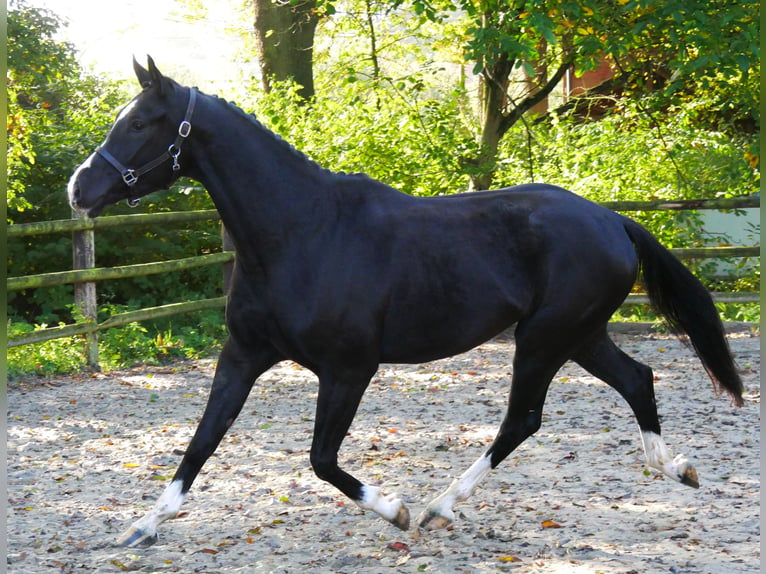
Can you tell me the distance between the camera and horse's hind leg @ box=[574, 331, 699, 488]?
4.12m

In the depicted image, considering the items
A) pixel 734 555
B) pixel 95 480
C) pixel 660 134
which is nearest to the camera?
pixel 734 555

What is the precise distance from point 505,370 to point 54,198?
17.5ft

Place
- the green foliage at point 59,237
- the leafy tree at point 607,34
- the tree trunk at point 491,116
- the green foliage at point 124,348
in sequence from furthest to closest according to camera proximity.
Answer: the green foliage at point 59,237, the tree trunk at point 491,116, the green foliage at point 124,348, the leafy tree at point 607,34

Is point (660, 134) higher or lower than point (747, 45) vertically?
lower

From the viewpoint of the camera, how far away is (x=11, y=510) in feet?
13.6

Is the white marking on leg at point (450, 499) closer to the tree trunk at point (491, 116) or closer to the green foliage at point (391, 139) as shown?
the green foliage at point (391, 139)

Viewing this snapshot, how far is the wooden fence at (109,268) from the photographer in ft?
24.4

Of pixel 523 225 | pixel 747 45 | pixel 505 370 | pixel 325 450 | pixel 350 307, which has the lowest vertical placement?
pixel 505 370

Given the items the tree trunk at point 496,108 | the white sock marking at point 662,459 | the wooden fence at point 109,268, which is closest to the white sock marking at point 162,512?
the white sock marking at point 662,459

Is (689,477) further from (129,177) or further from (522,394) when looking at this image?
(129,177)

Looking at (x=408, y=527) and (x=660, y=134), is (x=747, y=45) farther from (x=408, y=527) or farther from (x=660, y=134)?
(x=408, y=527)

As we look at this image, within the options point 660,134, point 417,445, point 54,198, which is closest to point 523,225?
point 417,445

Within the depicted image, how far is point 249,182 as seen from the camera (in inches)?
140

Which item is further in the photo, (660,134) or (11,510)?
(660,134)
